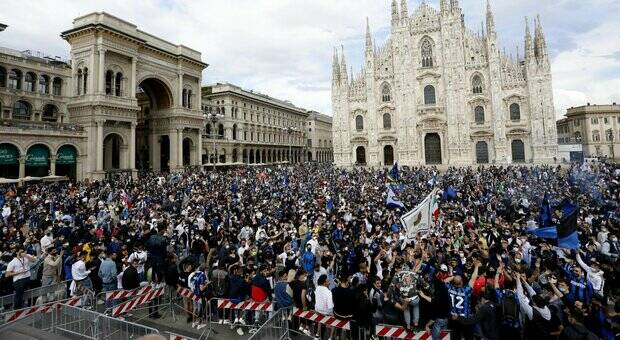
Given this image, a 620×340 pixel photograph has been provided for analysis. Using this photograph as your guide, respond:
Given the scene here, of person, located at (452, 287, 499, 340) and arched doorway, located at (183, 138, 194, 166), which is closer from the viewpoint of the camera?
person, located at (452, 287, 499, 340)

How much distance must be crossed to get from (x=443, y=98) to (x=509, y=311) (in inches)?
1741

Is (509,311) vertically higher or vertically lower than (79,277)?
lower

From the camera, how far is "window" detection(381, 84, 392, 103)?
1901 inches

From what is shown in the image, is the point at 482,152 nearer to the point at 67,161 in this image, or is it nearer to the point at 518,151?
the point at 518,151

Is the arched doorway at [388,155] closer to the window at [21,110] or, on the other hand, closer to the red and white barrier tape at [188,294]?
the window at [21,110]

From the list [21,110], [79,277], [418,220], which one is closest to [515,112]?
[418,220]

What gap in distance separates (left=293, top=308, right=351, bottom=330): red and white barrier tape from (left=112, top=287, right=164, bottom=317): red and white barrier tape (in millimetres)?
3590

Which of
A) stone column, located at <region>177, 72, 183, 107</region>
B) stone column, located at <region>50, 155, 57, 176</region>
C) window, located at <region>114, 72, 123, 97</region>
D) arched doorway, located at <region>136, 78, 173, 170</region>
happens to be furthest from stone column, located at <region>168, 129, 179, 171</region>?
stone column, located at <region>50, 155, 57, 176</region>

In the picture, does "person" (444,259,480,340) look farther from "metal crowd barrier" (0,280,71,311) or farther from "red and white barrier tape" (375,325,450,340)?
"metal crowd barrier" (0,280,71,311)

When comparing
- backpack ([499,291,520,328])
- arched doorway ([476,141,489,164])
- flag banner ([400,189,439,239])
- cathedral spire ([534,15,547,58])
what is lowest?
backpack ([499,291,520,328])

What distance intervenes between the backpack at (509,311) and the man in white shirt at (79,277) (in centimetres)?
864

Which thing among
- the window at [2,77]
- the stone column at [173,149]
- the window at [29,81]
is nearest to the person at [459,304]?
the stone column at [173,149]

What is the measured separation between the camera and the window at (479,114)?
44.0 metres

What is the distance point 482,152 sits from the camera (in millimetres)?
44156
